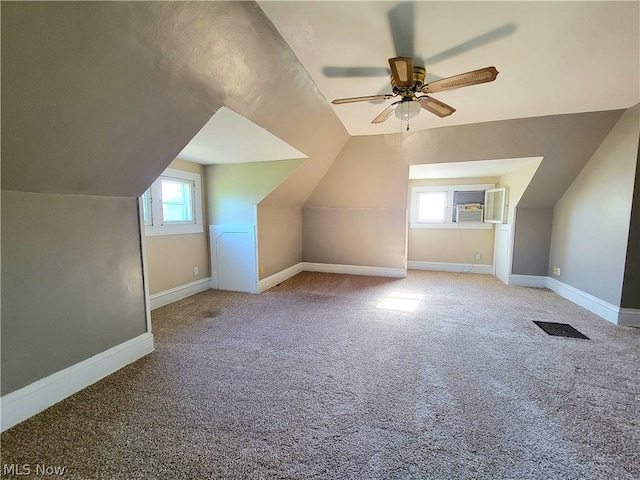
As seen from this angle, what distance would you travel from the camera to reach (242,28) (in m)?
1.64

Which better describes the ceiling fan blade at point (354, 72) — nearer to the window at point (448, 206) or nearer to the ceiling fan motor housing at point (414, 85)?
the ceiling fan motor housing at point (414, 85)

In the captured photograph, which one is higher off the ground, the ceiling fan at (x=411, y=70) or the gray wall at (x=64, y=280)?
the ceiling fan at (x=411, y=70)

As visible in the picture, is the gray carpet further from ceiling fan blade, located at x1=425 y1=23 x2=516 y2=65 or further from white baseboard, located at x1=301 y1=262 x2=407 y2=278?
ceiling fan blade, located at x1=425 y1=23 x2=516 y2=65

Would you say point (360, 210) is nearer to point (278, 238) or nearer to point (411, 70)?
point (278, 238)

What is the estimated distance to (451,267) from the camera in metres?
5.42

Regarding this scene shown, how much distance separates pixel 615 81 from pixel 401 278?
356 centimetres

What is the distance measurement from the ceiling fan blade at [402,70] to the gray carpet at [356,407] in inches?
86.5

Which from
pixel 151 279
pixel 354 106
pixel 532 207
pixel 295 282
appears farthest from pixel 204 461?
pixel 532 207

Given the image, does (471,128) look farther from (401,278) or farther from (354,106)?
(401,278)

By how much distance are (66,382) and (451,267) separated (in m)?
5.78

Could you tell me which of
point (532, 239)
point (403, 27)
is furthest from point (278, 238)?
point (532, 239)

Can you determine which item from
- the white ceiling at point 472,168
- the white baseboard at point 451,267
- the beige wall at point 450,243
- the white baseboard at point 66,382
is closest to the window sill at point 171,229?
the white baseboard at point 66,382

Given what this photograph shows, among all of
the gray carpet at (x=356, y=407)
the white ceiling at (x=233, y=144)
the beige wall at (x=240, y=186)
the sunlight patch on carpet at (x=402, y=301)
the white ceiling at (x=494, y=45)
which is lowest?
the sunlight patch on carpet at (x=402, y=301)

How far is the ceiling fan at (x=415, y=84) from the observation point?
1.67 m
